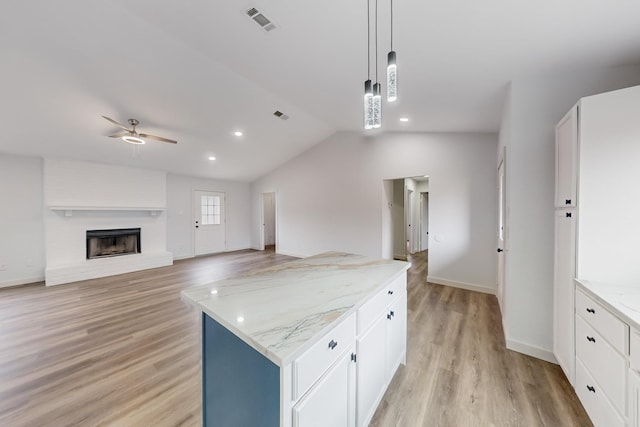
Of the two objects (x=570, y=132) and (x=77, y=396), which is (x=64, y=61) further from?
(x=570, y=132)

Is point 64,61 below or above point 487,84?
above

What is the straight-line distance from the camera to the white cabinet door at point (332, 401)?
0.92 metres

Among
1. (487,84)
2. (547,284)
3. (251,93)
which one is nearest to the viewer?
(547,284)

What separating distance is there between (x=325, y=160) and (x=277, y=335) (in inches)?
211

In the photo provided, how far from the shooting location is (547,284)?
2.12m

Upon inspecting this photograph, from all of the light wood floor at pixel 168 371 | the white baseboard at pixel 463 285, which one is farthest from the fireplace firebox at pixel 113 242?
the white baseboard at pixel 463 285

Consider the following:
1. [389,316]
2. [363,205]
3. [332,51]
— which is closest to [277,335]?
[389,316]

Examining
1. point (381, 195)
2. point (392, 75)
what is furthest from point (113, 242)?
point (392, 75)

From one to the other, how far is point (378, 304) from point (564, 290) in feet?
5.08

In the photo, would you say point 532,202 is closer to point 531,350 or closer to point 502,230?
point 502,230

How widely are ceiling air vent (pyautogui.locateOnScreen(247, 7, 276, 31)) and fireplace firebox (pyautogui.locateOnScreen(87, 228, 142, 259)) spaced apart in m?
5.54

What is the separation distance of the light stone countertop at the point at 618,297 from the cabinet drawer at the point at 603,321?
0.04 metres

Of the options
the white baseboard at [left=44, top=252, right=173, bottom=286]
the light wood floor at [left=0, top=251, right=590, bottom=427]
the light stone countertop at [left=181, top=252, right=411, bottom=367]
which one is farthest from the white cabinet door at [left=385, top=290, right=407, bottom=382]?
the white baseboard at [left=44, top=252, right=173, bottom=286]

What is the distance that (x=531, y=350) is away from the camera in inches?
86.1
